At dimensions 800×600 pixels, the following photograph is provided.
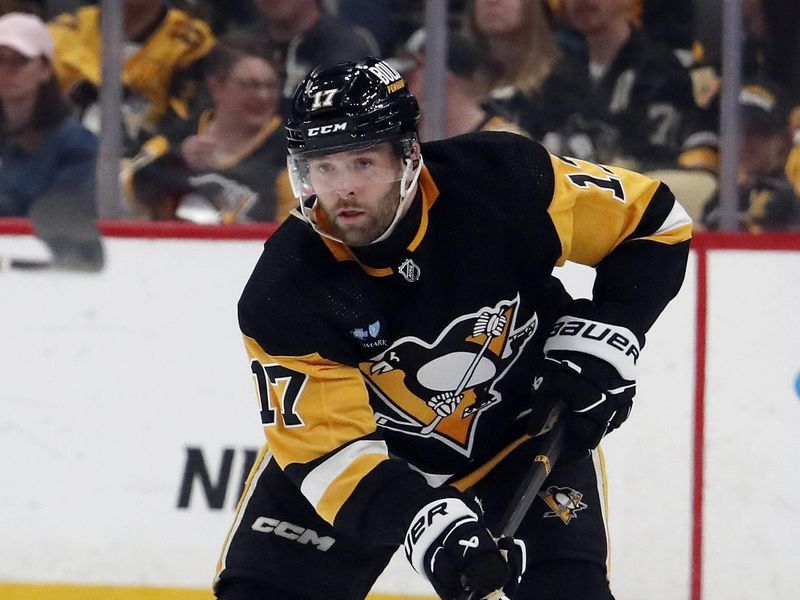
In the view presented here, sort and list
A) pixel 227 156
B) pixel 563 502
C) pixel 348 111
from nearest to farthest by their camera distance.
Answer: pixel 348 111 → pixel 563 502 → pixel 227 156

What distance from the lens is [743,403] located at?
3229mm

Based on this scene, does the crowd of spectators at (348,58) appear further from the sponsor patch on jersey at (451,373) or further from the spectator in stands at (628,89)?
the sponsor patch on jersey at (451,373)

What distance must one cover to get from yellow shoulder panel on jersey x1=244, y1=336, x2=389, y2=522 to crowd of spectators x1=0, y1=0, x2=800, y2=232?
3.96 ft

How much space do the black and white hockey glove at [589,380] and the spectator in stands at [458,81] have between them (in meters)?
1.03

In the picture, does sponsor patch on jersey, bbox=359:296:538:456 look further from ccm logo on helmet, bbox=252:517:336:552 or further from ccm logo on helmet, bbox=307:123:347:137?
ccm logo on helmet, bbox=307:123:347:137

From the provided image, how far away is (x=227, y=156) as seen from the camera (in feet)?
11.2

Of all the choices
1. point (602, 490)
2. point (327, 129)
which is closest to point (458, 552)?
point (602, 490)

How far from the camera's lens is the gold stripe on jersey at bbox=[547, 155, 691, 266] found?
7.89 ft

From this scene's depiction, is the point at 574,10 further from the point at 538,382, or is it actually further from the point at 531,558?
the point at 531,558

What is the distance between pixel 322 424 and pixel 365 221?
32 cm

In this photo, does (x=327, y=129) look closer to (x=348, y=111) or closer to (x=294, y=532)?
(x=348, y=111)

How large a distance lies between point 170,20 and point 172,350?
781mm

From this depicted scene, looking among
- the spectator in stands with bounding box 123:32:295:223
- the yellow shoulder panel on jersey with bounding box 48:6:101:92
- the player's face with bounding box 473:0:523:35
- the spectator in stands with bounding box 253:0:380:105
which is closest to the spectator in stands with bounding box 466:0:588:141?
the player's face with bounding box 473:0:523:35

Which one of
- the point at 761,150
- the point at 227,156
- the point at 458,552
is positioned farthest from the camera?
the point at 227,156
